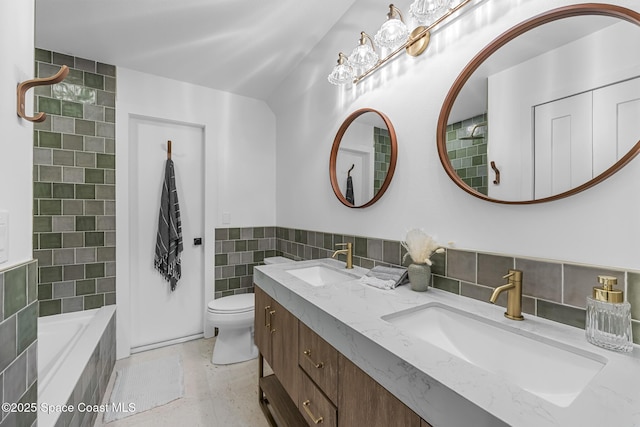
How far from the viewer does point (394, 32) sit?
131 cm

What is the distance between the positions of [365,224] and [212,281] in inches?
68.0

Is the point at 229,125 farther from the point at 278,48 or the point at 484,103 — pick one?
the point at 484,103

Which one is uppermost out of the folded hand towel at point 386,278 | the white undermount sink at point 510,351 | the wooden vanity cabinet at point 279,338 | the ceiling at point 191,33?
the ceiling at point 191,33

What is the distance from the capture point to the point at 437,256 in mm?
1241

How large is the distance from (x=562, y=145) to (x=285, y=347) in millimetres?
1326

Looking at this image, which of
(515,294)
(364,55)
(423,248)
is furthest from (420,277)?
(364,55)

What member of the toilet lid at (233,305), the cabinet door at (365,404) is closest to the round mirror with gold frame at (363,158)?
the cabinet door at (365,404)

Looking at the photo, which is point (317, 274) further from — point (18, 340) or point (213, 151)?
point (213, 151)

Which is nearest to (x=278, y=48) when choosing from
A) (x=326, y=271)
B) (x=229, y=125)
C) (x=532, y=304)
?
(x=229, y=125)

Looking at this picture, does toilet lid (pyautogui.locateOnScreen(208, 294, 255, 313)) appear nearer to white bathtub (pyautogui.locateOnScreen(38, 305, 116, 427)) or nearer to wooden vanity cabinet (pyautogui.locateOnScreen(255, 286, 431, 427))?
wooden vanity cabinet (pyautogui.locateOnScreen(255, 286, 431, 427))

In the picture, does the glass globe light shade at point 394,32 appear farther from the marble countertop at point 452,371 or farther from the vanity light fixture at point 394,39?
the marble countertop at point 452,371

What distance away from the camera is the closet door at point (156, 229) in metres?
2.40

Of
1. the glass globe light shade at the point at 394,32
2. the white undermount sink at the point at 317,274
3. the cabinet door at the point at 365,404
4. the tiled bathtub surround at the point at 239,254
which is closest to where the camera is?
the cabinet door at the point at 365,404

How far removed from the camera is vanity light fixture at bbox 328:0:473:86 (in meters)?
1.16
